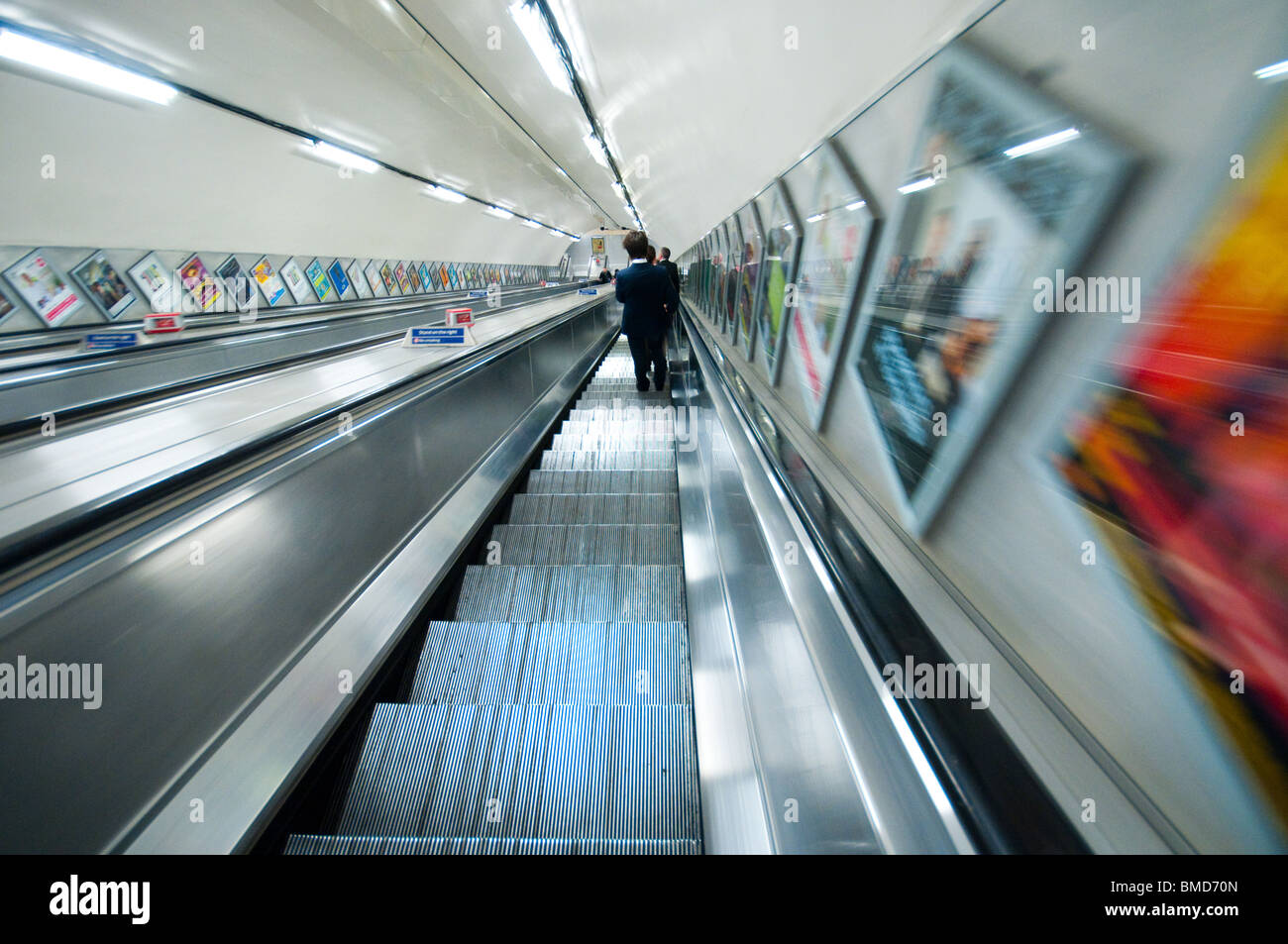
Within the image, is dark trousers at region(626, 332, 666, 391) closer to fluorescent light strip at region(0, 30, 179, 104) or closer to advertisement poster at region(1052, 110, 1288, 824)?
fluorescent light strip at region(0, 30, 179, 104)

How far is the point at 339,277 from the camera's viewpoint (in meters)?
13.7

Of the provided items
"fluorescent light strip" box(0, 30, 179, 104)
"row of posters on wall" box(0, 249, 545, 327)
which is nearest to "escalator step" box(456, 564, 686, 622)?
"fluorescent light strip" box(0, 30, 179, 104)

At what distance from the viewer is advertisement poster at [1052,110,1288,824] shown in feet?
2.56

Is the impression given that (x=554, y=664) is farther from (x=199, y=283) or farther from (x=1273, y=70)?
(x=199, y=283)

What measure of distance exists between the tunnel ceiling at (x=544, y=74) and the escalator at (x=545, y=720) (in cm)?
232

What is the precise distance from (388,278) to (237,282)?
5983 mm

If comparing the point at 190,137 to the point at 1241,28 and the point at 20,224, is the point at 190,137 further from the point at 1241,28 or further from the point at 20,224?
the point at 1241,28

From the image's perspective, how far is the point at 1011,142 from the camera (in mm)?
1444

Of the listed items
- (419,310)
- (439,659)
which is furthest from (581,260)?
(439,659)

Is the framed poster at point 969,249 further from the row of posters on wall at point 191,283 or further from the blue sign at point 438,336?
the row of posters on wall at point 191,283

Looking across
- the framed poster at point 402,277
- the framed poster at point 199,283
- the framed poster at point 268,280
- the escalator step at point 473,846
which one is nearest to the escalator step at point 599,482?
the escalator step at point 473,846

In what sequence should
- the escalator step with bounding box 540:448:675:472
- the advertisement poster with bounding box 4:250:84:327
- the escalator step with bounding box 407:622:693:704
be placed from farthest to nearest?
the advertisement poster with bounding box 4:250:84:327 → the escalator step with bounding box 540:448:675:472 → the escalator step with bounding box 407:622:693:704

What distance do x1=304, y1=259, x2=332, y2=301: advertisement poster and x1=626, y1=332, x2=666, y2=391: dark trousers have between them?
28.7 feet

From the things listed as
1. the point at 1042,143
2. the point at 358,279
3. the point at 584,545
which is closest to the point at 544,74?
the point at 584,545
